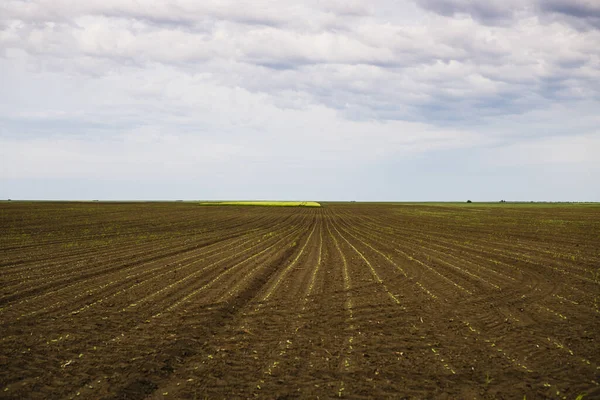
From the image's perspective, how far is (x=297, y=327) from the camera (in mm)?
8391

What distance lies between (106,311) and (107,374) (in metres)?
3.47

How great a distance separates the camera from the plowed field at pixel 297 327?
19.8 ft

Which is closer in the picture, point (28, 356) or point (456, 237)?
point (28, 356)

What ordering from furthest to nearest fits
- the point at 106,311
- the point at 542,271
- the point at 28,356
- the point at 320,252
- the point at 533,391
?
the point at 320,252
the point at 542,271
the point at 106,311
the point at 28,356
the point at 533,391

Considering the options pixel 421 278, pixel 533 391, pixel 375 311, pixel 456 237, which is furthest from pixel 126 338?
pixel 456 237

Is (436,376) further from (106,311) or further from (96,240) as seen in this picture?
(96,240)

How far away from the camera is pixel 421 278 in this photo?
13.2 meters

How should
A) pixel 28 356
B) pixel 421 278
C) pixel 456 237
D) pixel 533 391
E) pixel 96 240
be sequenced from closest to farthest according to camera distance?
pixel 533 391, pixel 28 356, pixel 421 278, pixel 96 240, pixel 456 237

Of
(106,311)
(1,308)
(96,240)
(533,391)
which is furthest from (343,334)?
(96,240)

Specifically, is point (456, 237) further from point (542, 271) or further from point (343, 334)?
point (343, 334)

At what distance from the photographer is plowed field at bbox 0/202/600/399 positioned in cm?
604

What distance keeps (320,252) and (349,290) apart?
7.50m

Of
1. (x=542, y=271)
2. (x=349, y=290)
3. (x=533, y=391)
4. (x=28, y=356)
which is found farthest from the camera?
(x=542, y=271)

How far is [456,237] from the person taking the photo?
25.9 metres
